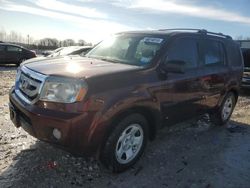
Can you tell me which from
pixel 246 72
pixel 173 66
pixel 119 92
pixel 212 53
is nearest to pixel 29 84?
pixel 119 92

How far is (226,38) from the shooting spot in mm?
6562

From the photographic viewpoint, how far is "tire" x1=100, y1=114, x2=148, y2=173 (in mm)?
3932

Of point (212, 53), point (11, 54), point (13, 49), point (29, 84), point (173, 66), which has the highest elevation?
point (212, 53)

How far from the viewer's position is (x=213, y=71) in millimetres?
5738

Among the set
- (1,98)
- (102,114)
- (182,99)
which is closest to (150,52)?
(182,99)

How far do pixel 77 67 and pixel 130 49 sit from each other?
1.19 metres

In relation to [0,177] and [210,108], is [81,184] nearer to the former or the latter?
[0,177]

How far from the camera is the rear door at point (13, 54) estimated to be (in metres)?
20.0

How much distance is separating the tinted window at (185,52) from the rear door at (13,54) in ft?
55.8

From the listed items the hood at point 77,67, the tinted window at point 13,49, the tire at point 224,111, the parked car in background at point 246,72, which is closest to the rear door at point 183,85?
the hood at point 77,67

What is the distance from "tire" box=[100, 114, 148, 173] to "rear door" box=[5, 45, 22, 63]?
57.5 feet

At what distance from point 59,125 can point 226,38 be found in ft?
14.6

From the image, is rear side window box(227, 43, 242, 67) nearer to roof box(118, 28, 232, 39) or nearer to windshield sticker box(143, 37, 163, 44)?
roof box(118, 28, 232, 39)

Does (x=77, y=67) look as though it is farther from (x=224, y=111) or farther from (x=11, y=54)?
(x=11, y=54)
